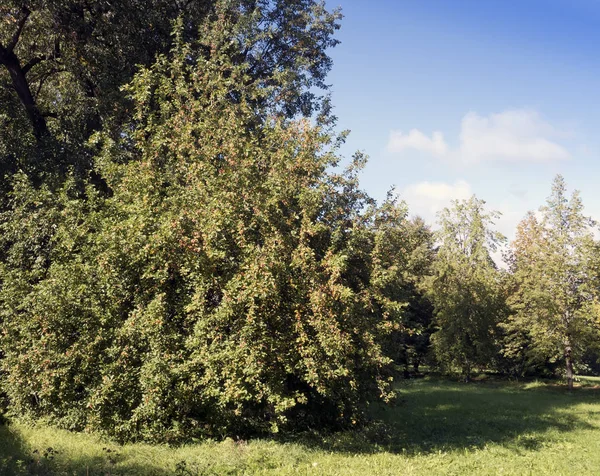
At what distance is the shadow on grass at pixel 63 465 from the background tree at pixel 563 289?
108ft

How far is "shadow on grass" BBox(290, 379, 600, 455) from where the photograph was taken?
14.5 metres

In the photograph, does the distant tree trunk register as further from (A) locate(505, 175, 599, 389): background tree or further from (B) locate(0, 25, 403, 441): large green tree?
(A) locate(505, 175, 599, 389): background tree

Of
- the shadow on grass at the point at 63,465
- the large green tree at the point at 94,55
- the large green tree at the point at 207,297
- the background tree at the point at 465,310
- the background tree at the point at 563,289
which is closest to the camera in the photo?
the shadow on grass at the point at 63,465

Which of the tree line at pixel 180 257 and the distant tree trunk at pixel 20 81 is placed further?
the distant tree trunk at pixel 20 81

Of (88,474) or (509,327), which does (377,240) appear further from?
(509,327)

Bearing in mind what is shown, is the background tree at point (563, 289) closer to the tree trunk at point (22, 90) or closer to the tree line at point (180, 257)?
the tree line at point (180, 257)

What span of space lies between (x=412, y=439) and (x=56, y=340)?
12389mm

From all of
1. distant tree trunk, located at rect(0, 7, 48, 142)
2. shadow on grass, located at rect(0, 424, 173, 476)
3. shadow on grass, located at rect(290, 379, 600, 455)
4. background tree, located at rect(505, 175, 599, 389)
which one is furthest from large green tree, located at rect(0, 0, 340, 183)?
background tree, located at rect(505, 175, 599, 389)

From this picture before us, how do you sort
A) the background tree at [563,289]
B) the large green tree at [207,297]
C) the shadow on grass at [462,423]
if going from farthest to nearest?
the background tree at [563,289] → the shadow on grass at [462,423] → the large green tree at [207,297]

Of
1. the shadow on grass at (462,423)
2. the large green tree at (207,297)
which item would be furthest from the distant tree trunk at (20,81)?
the shadow on grass at (462,423)

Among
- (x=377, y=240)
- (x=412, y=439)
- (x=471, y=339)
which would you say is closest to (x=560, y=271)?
(x=471, y=339)

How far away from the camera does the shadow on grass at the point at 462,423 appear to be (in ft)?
47.5

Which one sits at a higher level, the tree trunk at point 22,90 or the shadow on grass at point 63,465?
the tree trunk at point 22,90

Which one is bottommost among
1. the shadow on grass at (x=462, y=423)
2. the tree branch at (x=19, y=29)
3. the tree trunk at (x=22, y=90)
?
the shadow on grass at (x=462, y=423)
